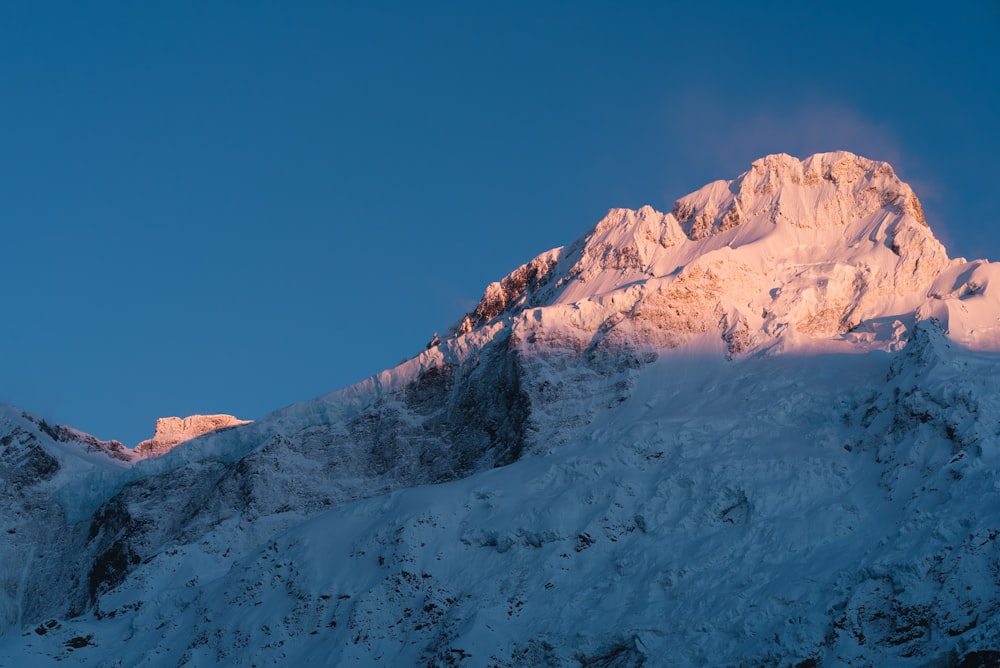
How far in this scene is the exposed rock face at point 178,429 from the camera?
441 feet

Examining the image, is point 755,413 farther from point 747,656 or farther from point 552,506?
point 747,656

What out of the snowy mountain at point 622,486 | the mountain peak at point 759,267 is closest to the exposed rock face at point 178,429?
the snowy mountain at point 622,486

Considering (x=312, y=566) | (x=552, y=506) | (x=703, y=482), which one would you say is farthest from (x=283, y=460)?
(x=703, y=482)

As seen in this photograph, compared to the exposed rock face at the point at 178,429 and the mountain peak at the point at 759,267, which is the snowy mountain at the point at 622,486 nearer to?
the mountain peak at the point at 759,267

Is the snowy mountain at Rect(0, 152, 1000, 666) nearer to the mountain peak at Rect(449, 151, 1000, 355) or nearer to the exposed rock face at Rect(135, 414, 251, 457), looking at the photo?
the mountain peak at Rect(449, 151, 1000, 355)

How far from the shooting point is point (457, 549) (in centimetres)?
7919

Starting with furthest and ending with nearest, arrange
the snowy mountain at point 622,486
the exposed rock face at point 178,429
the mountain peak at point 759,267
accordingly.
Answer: the exposed rock face at point 178,429 < the mountain peak at point 759,267 < the snowy mountain at point 622,486

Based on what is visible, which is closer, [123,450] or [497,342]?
[497,342]

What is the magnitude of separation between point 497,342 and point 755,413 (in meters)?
26.0

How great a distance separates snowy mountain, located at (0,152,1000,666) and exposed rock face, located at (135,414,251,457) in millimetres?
13983

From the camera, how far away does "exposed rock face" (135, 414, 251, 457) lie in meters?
134

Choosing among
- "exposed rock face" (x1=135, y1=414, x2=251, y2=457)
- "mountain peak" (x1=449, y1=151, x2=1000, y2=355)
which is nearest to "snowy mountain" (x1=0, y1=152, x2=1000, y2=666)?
"mountain peak" (x1=449, y1=151, x2=1000, y2=355)

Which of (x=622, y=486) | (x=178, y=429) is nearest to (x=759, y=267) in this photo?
(x=622, y=486)

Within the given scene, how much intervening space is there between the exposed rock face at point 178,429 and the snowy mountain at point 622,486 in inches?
551
